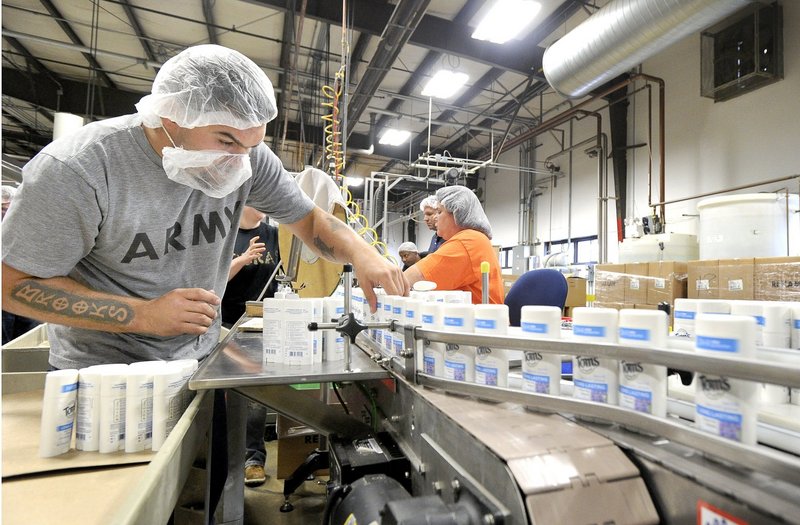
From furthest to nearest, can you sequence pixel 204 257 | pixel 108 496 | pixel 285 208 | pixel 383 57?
pixel 383 57
pixel 285 208
pixel 204 257
pixel 108 496

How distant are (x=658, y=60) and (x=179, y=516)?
5.78m

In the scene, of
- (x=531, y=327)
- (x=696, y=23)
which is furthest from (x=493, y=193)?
(x=531, y=327)

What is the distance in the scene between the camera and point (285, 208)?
151 cm

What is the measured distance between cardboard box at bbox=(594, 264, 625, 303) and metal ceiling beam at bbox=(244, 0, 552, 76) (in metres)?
2.16

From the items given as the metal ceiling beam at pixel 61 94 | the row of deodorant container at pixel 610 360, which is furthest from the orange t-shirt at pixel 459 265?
the metal ceiling beam at pixel 61 94

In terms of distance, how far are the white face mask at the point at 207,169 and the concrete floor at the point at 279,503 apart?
5.19 feet

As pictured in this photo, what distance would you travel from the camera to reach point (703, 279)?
299 cm

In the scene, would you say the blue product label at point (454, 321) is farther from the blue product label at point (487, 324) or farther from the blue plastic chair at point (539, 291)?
the blue plastic chair at point (539, 291)

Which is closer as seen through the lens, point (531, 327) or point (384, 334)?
point (531, 327)

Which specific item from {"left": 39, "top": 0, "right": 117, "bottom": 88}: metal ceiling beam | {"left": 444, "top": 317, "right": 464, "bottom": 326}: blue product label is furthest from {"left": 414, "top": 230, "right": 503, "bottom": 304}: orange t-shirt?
{"left": 39, "top": 0, "right": 117, "bottom": 88}: metal ceiling beam

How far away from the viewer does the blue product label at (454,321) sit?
0.94m

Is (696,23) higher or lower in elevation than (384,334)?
higher

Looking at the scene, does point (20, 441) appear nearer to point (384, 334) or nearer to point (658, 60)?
point (384, 334)

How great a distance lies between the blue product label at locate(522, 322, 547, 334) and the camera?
0.84 m
